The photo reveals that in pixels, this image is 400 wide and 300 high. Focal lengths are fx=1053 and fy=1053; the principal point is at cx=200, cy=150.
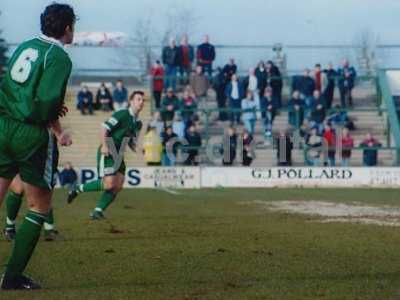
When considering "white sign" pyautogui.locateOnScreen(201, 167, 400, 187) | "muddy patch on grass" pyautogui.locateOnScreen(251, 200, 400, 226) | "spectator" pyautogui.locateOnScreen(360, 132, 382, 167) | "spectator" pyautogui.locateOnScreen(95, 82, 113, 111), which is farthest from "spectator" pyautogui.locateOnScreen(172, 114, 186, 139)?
"muddy patch on grass" pyautogui.locateOnScreen(251, 200, 400, 226)

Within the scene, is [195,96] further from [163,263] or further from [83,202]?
[163,263]

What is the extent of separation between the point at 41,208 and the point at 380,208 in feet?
40.8

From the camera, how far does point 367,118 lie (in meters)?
38.8

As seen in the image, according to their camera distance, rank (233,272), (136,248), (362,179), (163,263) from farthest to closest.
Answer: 1. (362,179)
2. (136,248)
3. (163,263)
4. (233,272)

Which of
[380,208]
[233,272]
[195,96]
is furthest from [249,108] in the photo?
[233,272]

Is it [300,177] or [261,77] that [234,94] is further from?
[300,177]

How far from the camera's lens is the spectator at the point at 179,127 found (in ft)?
114

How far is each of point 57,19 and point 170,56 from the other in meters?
29.5

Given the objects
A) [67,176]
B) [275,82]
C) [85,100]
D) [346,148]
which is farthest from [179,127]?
[346,148]

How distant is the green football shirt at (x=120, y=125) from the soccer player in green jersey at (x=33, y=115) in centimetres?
862

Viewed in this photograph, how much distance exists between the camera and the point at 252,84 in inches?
1442

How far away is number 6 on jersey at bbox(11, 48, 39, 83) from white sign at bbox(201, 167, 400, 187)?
2472 cm

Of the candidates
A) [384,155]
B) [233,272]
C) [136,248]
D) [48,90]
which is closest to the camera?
[48,90]

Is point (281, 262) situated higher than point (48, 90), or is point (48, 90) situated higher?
point (48, 90)
